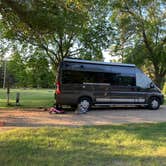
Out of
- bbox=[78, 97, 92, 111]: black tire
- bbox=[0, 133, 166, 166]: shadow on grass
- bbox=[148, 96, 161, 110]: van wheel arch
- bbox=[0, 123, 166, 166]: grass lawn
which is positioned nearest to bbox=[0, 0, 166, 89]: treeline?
bbox=[78, 97, 92, 111]: black tire

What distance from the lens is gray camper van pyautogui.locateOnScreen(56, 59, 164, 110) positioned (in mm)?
17156

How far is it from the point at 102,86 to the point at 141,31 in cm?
1423

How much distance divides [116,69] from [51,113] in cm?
414

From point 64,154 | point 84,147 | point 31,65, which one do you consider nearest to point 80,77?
point 31,65

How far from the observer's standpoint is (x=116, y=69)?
1836cm

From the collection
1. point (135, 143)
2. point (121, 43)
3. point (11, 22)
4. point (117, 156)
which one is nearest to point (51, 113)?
point (11, 22)

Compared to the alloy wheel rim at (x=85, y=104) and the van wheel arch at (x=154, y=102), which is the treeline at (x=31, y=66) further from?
the van wheel arch at (x=154, y=102)

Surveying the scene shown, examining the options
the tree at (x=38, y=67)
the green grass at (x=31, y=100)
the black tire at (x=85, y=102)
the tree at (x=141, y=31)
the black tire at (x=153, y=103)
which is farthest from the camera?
the tree at (x=141, y=31)

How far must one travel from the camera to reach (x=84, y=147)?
839cm

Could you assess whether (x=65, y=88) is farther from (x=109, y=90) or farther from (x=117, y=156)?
(x=117, y=156)

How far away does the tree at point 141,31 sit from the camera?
29.7 metres

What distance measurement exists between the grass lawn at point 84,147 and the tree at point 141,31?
18.9 meters

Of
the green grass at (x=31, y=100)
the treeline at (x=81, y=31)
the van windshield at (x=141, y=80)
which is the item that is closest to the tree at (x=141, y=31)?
the treeline at (x=81, y=31)

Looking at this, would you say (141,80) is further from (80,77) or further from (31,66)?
(31,66)
